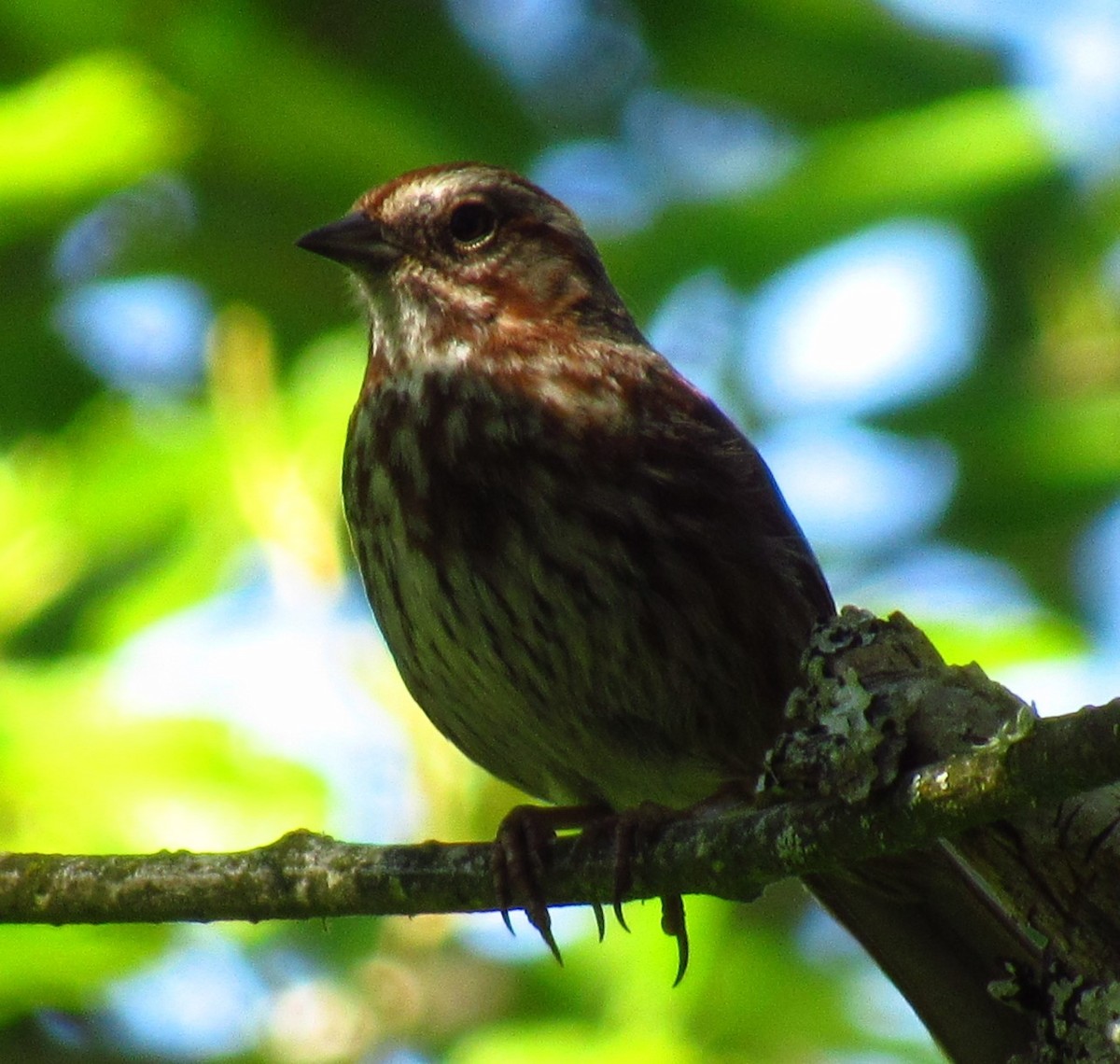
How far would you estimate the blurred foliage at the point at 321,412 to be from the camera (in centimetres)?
386

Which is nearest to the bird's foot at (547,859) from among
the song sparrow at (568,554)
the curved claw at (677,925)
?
the curved claw at (677,925)

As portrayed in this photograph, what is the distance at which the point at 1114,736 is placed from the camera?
7.86 ft

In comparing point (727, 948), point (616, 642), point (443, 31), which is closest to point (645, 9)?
point (443, 31)

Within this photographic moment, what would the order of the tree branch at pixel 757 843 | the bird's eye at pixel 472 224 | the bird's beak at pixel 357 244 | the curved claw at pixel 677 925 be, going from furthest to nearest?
the bird's eye at pixel 472 224 → the bird's beak at pixel 357 244 → the curved claw at pixel 677 925 → the tree branch at pixel 757 843

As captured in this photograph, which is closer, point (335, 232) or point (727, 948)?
point (727, 948)

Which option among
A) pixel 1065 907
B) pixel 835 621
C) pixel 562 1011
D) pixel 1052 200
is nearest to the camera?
pixel 1065 907

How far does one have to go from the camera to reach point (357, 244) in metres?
4.56

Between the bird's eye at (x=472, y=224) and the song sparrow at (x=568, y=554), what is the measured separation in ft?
0.54

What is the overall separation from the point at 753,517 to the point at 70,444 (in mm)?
1548

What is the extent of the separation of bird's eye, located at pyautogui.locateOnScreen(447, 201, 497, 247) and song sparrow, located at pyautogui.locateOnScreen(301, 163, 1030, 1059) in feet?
0.54

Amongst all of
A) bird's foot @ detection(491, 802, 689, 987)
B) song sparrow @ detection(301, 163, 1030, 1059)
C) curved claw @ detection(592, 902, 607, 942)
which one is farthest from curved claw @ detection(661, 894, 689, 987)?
song sparrow @ detection(301, 163, 1030, 1059)

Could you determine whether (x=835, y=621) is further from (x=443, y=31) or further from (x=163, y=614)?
(x=443, y=31)

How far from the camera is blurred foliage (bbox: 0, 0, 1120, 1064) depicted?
12.6 ft

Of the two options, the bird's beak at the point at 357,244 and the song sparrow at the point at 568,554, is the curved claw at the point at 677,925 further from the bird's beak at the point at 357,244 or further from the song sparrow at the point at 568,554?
the bird's beak at the point at 357,244
